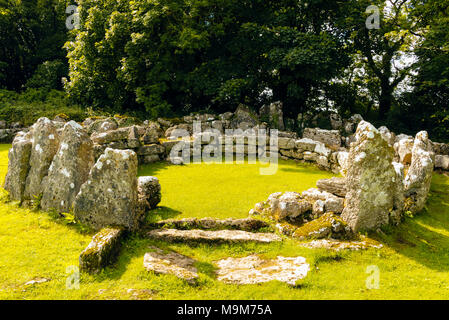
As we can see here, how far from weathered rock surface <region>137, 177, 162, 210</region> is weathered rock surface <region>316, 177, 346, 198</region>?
4051 mm

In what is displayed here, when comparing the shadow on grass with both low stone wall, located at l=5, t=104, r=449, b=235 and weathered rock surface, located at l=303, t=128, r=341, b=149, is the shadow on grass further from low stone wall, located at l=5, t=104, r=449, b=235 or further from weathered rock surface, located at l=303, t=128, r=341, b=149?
weathered rock surface, located at l=303, t=128, r=341, b=149

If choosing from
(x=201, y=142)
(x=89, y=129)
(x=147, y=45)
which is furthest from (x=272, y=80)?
(x=89, y=129)

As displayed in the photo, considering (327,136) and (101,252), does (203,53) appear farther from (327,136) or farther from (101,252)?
(101,252)

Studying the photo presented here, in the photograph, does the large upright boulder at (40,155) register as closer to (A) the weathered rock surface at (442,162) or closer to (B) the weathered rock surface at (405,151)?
(B) the weathered rock surface at (405,151)

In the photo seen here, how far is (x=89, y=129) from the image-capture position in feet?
46.3

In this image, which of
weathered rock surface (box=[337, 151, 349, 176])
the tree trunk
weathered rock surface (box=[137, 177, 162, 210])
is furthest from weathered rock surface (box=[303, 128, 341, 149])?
weathered rock surface (box=[137, 177, 162, 210])

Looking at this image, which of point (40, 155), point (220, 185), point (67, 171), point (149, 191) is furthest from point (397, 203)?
point (40, 155)

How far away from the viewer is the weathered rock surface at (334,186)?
7.39 meters

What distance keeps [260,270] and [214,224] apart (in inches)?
67.0

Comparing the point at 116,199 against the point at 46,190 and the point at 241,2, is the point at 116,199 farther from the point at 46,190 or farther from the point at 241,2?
the point at 241,2

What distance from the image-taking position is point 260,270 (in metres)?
5.16

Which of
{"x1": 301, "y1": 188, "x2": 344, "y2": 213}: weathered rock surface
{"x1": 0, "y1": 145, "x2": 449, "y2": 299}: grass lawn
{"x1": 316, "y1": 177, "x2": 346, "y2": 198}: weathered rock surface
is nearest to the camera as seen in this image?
{"x1": 0, "y1": 145, "x2": 449, "y2": 299}: grass lawn

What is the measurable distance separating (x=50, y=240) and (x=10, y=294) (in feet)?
5.82

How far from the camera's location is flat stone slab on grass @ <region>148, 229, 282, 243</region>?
600cm
